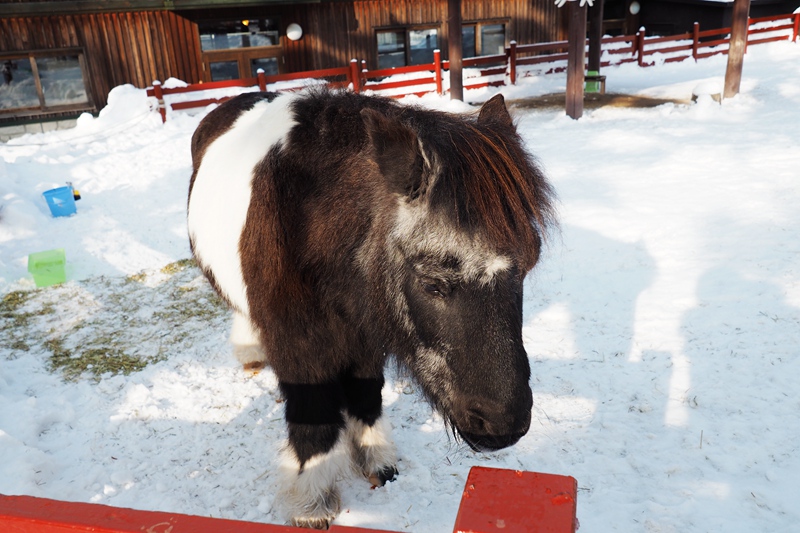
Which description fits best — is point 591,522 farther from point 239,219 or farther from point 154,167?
point 154,167

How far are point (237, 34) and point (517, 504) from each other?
685 inches

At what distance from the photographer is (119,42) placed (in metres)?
14.2

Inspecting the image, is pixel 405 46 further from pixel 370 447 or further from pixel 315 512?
pixel 315 512

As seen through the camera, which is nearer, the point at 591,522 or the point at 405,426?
the point at 591,522

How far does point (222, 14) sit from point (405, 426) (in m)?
15.5

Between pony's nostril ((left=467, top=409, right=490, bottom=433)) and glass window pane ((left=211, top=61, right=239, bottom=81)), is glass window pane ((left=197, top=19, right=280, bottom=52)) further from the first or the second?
pony's nostril ((left=467, top=409, right=490, bottom=433))

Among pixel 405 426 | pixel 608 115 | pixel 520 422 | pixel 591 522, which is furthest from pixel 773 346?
pixel 608 115

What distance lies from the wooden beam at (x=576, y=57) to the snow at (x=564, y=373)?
3.31 meters

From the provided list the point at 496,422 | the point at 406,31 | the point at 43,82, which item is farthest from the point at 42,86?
the point at 496,422

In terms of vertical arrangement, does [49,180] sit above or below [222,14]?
below

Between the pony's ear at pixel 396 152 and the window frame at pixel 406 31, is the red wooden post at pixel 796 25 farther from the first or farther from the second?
the pony's ear at pixel 396 152

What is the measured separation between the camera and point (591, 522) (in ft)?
8.26

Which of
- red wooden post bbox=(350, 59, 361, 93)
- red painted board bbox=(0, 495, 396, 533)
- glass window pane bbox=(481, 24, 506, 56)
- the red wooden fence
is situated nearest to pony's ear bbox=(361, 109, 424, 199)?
the red wooden fence

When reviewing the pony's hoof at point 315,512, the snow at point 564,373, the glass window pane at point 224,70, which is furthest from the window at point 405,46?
the pony's hoof at point 315,512
